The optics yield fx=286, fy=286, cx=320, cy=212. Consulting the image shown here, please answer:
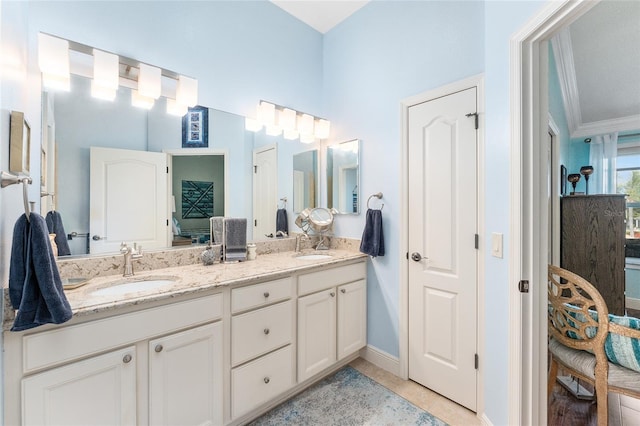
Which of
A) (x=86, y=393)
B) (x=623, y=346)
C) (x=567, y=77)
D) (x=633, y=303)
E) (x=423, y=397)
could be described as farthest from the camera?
(x=633, y=303)

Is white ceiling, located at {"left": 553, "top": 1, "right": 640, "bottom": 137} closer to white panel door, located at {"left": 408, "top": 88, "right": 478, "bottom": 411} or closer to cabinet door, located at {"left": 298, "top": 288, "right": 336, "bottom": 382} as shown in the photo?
white panel door, located at {"left": 408, "top": 88, "right": 478, "bottom": 411}

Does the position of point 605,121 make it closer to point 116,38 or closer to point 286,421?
point 286,421

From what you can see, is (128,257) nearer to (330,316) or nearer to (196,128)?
(196,128)

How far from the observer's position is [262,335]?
1678mm

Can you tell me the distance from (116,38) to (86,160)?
0.75 m

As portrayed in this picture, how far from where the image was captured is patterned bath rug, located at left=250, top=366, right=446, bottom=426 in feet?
5.71

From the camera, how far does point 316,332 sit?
198 centimetres

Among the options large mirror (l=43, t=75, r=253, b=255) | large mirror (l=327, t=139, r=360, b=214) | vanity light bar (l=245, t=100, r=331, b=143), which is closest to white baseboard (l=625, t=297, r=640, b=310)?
large mirror (l=327, t=139, r=360, b=214)

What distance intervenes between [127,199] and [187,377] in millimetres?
1089

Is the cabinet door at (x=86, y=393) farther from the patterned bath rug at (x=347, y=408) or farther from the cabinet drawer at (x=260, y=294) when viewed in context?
the patterned bath rug at (x=347, y=408)

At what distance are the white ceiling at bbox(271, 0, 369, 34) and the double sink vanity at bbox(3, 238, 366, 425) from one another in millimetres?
2137

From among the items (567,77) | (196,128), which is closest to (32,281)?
(196,128)

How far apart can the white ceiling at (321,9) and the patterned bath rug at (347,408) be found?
305 cm

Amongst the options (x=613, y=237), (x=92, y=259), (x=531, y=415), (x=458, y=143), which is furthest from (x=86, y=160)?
(x=613, y=237)
